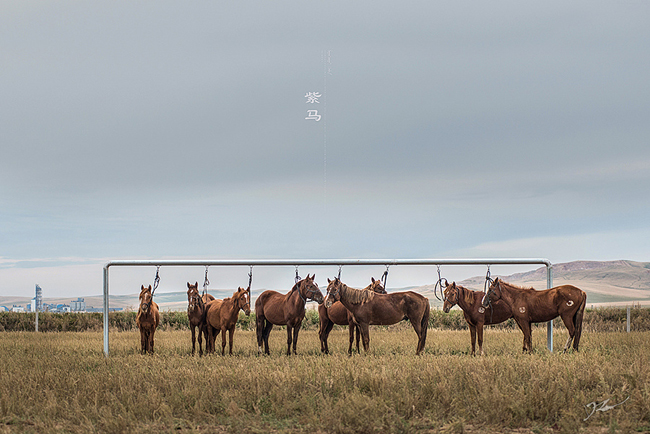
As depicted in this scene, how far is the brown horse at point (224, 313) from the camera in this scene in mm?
13883

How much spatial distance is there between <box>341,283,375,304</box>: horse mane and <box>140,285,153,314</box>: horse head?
5.42 m

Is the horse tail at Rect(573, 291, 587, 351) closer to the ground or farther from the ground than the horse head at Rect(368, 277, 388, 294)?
closer to the ground

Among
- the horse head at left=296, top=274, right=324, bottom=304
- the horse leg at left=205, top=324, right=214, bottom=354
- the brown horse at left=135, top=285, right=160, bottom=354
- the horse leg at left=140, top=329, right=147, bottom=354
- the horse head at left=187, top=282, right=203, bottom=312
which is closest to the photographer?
the horse head at left=296, top=274, right=324, bottom=304

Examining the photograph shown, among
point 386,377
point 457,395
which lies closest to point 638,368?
point 457,395

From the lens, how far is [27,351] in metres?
16.9

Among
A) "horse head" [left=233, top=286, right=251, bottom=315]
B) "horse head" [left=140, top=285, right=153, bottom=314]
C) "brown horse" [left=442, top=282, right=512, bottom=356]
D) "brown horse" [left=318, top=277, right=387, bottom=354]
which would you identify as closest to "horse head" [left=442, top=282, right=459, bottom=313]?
"brown horse" [left=442, top=282, right=512, bottom=356]

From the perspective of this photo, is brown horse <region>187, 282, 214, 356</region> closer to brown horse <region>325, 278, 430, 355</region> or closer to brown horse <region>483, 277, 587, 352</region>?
brown horse <region>325, 278, 430, 355</region>

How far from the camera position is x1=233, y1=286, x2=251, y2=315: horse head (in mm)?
13781

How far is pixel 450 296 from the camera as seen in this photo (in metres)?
13.7

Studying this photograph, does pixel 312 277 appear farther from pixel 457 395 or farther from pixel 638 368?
pixel 638 368

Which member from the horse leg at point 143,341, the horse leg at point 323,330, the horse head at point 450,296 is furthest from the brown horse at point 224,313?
the horse head at point 450,296

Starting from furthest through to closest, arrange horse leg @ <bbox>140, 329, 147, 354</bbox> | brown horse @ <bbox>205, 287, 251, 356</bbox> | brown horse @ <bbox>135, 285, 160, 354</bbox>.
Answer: horse leg @ <bbox>140, 329, 147, 354</bbox> < brown horse @ <bbox>135, 285, 160, 354</bbox> < brown horse @ <bbox>205, 287, 251, 356</bbox>

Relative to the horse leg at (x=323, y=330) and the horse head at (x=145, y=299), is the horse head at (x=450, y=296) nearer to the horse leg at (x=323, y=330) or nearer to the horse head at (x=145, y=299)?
the horse leg at (x=323, y=330)

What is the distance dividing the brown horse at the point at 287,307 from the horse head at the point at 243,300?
0.87m
